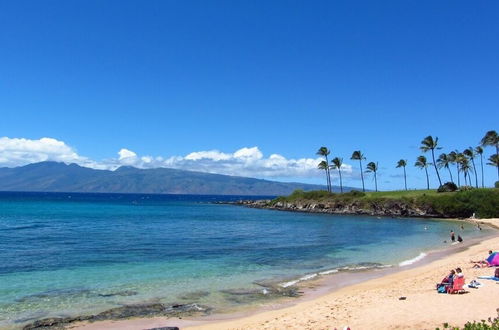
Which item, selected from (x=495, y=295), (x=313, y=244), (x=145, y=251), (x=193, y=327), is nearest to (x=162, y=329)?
(x=193, y=327)

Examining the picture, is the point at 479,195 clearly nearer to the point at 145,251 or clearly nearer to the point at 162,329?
the point at 145,251

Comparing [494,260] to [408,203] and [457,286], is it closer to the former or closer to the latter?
[457,286]

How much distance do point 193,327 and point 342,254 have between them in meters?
25.8

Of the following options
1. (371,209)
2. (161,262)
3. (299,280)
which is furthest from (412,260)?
(371,209)

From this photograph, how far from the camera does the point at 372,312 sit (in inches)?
734

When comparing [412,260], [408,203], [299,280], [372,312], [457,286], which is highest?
[408,203]

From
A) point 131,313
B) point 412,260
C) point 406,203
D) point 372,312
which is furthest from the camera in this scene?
point 406,203

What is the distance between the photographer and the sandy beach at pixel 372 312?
16.7 m

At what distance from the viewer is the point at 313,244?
1927 inches

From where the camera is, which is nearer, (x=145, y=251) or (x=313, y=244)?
(x=145, y=251)

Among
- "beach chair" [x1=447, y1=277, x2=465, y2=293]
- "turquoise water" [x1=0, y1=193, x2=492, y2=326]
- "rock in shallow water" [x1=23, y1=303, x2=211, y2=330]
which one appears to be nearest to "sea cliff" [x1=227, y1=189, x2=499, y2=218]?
"turquoise water" [x1=0, y1=193, x2=492, y2=326]

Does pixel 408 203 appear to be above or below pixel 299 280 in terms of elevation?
above

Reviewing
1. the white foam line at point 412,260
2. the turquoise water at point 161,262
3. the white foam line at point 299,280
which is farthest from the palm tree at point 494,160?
the white foam line at point 299,280

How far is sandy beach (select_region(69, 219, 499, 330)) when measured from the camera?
16.7m
